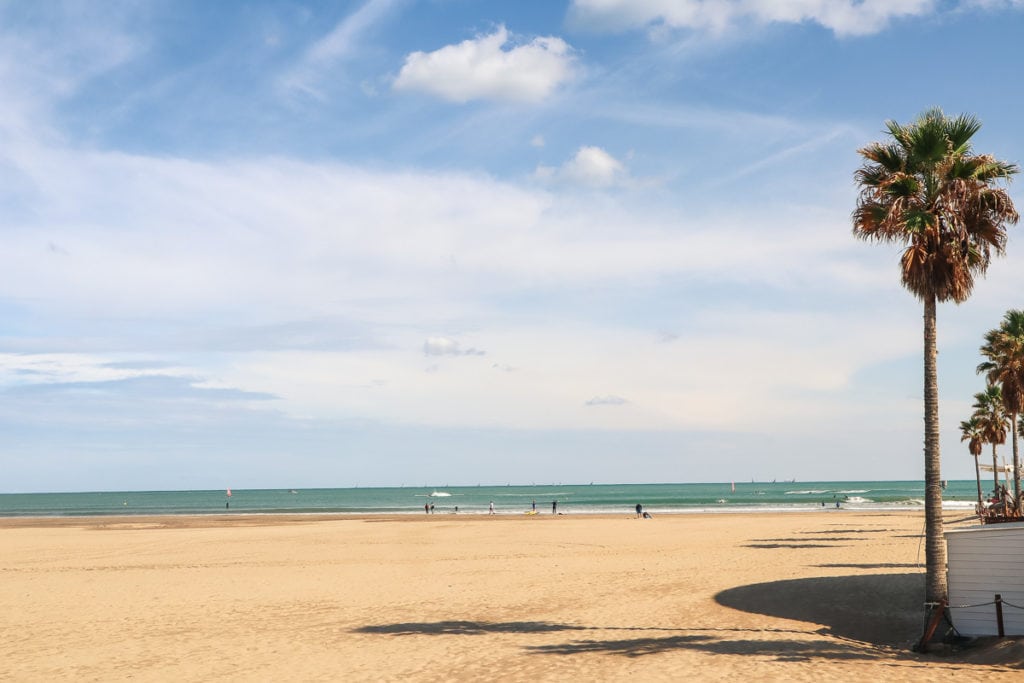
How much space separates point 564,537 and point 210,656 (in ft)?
92.5

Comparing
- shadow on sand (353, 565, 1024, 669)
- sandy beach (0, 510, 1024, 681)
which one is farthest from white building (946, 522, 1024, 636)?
sandy beach (0, 510, 1024, 681)

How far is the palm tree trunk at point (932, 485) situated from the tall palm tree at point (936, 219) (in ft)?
0.06

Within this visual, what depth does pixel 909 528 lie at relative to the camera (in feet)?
146

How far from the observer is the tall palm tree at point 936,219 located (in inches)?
623

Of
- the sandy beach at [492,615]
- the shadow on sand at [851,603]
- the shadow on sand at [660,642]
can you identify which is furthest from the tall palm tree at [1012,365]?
the shadow on sand at [660,642]

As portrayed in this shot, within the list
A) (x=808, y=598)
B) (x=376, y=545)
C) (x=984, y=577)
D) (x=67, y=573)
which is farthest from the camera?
(x=376, y=545)

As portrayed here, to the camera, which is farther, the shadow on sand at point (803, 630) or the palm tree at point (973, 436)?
the palm tree at point (973, 436)

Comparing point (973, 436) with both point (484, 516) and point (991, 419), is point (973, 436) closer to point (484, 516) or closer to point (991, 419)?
point (991, 419)

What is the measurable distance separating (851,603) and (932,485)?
17.3ft

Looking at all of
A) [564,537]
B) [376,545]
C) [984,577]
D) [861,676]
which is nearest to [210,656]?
[861,676]

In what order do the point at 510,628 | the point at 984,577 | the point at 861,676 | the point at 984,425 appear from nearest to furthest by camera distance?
1. the point at 861,676
2. the point at 984,577
3. the point at 510,628
4. the point at 984,425

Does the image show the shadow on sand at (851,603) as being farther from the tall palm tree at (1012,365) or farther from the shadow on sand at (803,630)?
the tall palm tree at (1012,365)

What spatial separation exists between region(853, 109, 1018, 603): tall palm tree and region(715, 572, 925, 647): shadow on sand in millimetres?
1869

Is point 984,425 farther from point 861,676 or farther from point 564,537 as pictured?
point 861,676
